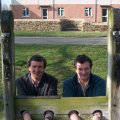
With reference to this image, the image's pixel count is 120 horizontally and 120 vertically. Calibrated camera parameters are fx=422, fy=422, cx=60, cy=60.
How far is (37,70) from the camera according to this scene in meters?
4.65

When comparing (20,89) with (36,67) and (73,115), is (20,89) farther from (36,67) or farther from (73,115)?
(73,115)

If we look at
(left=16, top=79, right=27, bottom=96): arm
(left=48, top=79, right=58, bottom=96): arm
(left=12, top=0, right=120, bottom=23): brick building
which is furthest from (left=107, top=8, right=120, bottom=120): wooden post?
(left=12, top=0, right=120, bottom=23): brick building

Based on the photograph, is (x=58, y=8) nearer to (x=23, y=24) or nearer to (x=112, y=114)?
(x=23, y=24)

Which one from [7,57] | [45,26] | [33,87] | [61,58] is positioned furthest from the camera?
[45,26]

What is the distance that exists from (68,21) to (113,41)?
93.9ft

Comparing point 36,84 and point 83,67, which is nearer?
point 83,67

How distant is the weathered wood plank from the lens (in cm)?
428

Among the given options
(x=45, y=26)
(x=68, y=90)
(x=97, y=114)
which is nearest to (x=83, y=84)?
(x=68, y=90)

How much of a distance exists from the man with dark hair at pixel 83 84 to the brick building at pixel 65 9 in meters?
34.6

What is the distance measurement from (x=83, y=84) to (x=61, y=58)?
7.00 meters

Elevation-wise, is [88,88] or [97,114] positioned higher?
[88,88]

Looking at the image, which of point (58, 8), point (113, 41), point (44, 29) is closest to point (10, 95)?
point (113, 41)

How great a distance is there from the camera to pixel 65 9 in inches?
1570

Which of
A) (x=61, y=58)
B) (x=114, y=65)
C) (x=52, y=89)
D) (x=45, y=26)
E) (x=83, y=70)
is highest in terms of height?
(x=45, y=26)
